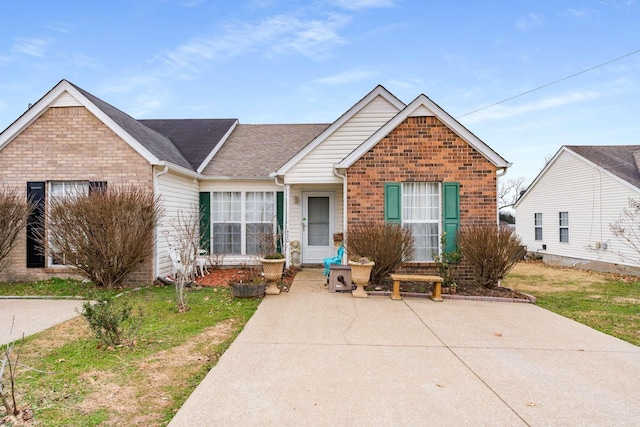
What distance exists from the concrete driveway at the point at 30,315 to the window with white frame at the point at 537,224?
2038 cm

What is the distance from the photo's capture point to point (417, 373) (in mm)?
3906

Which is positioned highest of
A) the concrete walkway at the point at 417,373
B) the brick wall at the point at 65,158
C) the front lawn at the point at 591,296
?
the brick wall at the point at 65,158

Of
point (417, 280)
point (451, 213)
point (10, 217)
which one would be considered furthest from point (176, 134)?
point (417, 280)

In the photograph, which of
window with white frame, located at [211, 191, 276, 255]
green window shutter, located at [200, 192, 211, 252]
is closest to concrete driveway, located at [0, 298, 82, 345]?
green window shutter, located at [200, 192, 211, 252]

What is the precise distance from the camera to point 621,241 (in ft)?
44.4

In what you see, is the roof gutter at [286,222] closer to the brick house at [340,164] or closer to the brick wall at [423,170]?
the brick house at [340,164]

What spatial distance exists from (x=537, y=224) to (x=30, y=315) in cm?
2135

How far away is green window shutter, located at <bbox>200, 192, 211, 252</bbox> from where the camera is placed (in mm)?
11766

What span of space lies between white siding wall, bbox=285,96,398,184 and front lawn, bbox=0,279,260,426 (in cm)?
477

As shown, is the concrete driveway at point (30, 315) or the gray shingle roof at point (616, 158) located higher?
the gray shingle roof at point (616, 158)

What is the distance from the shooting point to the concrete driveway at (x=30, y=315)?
541cm

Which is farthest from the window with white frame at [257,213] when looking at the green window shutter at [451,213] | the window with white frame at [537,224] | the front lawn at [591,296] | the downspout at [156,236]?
the window with white frame at [537,224]

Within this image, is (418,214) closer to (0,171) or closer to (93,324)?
(93,324)

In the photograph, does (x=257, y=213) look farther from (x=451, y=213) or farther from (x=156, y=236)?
(x=451, y=213)
